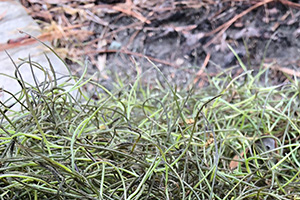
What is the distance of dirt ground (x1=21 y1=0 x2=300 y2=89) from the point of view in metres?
1.99

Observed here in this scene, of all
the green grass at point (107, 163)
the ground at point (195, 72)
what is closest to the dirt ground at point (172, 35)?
the ground at point (195, 72)

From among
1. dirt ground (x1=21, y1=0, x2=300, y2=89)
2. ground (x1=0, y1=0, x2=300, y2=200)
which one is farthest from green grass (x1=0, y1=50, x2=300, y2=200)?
dirt ground (x1=21, y1=0, x2=300, y2=89)

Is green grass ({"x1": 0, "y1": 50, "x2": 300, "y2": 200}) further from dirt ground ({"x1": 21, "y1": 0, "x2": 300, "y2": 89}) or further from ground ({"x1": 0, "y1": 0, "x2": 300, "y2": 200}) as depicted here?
dirt ground ({"x1": 21, "y1": 0, "x2": 300, "y2": 89})

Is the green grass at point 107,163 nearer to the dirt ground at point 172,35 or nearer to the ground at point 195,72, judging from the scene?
the ground at point 195,72

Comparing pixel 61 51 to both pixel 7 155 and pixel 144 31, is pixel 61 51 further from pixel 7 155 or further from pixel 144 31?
pixel 7 155

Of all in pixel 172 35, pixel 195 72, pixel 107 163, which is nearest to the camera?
pixel 107 163

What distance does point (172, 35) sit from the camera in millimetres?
2137

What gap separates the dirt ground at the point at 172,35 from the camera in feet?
6.51

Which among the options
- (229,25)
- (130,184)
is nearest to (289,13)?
(229,25)

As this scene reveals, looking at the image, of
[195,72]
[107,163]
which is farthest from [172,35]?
[107,163]

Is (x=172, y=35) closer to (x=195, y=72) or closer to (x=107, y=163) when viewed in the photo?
(x=195, y=72)

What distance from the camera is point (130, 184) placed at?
2.92ft

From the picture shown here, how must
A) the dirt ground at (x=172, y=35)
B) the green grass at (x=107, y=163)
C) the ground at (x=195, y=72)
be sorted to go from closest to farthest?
the green grass at (x=107, y=163) < the ground at (x=195, y=72) < the dirt ground at (x=172, y=35)

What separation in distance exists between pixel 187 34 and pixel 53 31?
2.43 ft
